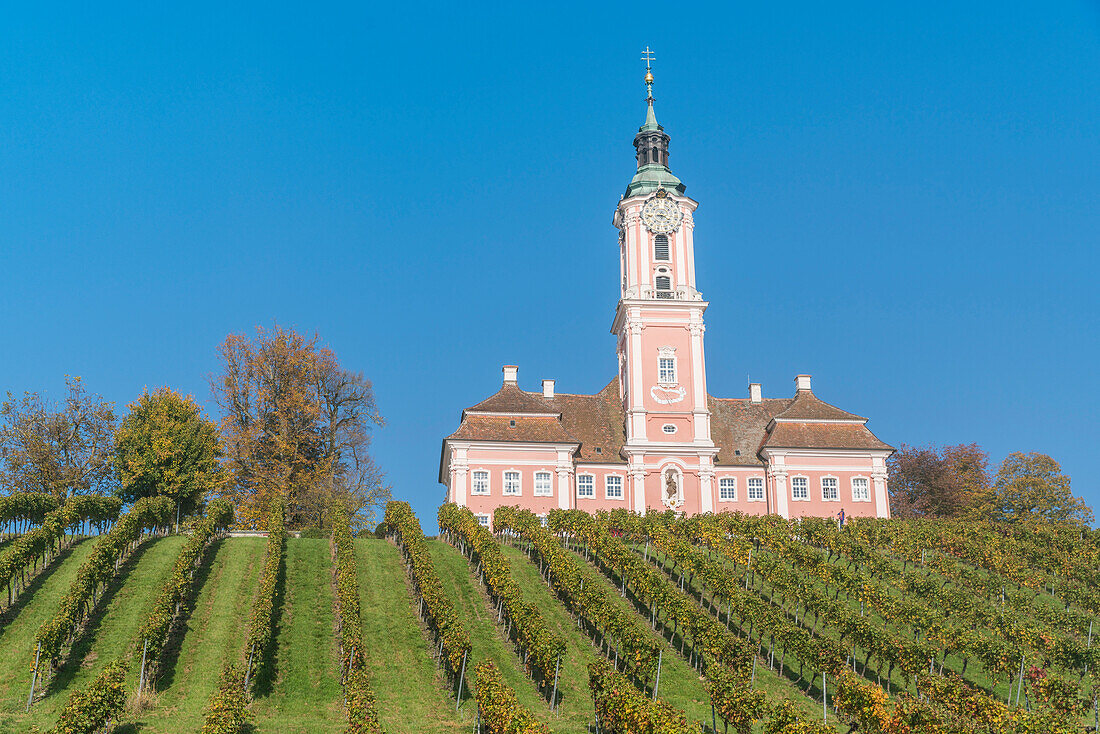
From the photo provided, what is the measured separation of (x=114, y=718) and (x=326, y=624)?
10.6 metres

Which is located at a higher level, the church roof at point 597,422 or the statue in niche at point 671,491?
the church roof at point 597,422

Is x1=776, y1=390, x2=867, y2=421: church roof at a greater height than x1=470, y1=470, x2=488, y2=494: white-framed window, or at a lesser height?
greater

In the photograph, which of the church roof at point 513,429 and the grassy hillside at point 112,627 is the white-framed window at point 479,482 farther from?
the grassy hillside at point 112,627

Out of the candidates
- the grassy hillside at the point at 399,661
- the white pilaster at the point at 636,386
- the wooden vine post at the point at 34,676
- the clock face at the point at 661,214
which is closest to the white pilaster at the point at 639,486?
the white pilaster at the point at 636,386

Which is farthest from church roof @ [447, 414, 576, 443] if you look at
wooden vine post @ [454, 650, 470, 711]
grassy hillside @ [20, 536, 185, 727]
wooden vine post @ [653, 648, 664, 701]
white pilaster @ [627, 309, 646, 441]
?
wooden vine post @ [454, 650, 470, 711]

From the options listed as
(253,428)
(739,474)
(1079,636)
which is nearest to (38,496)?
(253,428)

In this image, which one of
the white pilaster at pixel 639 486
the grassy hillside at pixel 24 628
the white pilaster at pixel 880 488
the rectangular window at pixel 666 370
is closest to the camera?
the grassy hillside at pixel 24 628

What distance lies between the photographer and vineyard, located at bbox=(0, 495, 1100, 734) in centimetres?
2823

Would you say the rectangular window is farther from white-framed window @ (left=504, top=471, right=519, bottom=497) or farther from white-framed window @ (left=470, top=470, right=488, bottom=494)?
white-framed window @ (left=470, top=470, right=488, bottom=494)

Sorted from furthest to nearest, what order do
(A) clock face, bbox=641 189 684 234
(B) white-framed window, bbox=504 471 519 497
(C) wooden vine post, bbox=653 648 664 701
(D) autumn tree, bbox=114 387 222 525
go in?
(A) clock face, bbox=641 189 684 234 → (B) white-framed window, bbox=504 471 519 497 → (D) autumn tree, bbox=114 387 222 525 → (C) wooden vine post, bbox=653 648 664 701

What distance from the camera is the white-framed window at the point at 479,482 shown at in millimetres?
61250

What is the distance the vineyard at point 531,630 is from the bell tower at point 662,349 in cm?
1100

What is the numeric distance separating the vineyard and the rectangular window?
14945mm

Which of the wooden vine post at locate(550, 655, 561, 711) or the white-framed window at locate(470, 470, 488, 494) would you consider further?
the white-framed window at locate(470, 470, 488, 494)
